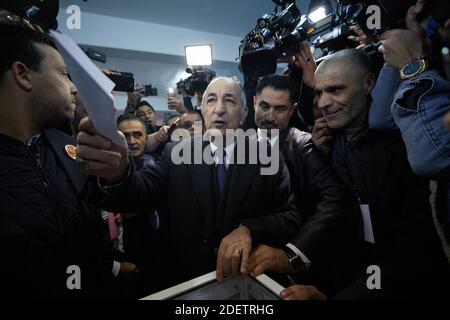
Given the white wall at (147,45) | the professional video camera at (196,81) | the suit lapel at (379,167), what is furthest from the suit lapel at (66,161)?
the white wall at (147,45)

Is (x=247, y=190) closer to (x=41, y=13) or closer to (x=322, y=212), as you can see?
(x=322, y=212)

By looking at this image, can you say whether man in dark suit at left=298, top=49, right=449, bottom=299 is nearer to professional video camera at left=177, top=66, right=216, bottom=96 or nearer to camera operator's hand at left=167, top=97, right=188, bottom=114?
professional video camera at left=177, top=66, right=216, bottom=96

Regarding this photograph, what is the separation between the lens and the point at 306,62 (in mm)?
1233

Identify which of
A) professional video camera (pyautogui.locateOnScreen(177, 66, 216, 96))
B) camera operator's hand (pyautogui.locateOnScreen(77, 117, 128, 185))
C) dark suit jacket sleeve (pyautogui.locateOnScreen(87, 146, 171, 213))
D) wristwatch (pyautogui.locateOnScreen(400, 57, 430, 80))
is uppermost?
professional video camera (pyautogui.locateOnScreen(177, 66, 216, 96))

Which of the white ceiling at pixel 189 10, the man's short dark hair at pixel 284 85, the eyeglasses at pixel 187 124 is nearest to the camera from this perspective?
the man's short dark hair at pixel 284 85

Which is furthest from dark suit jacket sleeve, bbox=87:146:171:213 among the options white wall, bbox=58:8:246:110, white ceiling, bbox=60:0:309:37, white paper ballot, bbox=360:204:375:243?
white ceiling, bbox=60:0:309:37

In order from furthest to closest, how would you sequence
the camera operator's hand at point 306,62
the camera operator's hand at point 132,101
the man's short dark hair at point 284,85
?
the camera operator's hand at point 132,101, the man's short dark hair at point 284,85, the camera operator's hand at point 306,62

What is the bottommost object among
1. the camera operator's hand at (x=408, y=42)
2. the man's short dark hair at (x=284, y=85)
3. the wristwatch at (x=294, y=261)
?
the wristwatch at (x=294, y=261)

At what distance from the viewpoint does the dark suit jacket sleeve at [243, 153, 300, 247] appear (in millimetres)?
762

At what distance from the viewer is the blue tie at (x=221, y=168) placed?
0.95 meters

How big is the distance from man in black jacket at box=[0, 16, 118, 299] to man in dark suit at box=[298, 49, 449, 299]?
76 centimetres

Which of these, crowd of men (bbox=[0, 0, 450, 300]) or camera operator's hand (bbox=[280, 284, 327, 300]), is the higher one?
crowd of men (bbox=[0, 0, 450, 300])

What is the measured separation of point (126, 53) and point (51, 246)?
14.3 ft

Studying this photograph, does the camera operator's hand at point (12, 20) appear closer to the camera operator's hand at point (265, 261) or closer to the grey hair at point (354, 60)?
the camera operator's hand at point (265, 261)
